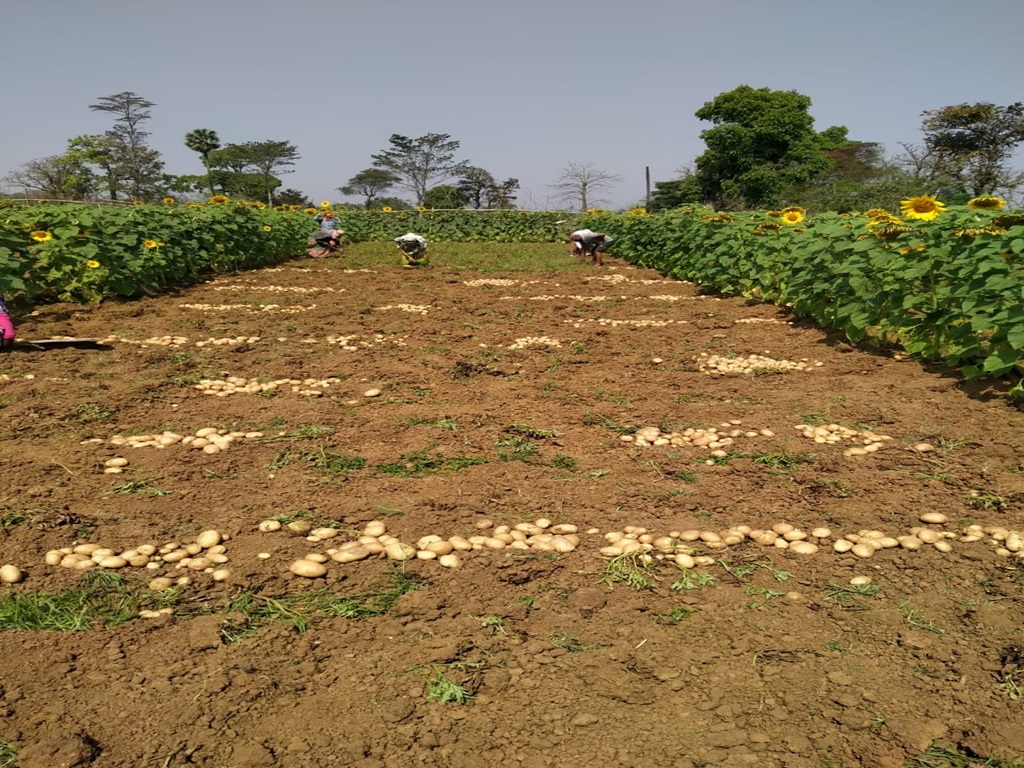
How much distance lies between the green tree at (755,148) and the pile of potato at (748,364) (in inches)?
1314

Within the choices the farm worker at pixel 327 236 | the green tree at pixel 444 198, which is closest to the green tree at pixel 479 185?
the green tree at pixel 444 198

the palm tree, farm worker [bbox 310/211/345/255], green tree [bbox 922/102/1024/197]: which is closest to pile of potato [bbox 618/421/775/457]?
farm worker [bbox 310/211/345/255]

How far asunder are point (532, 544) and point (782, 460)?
1833mm

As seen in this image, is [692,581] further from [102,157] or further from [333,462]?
[102,157]

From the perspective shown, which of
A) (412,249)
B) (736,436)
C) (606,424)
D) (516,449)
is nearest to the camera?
(516,449)

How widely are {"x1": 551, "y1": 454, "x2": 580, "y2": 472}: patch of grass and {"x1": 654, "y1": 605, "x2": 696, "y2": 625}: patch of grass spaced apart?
1.40 meters

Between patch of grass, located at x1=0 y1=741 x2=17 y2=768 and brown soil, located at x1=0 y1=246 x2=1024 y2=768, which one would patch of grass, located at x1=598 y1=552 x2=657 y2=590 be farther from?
patch of grass, located at x1=0 y1=741 x2=17 y2=768

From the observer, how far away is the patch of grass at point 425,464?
393 cm

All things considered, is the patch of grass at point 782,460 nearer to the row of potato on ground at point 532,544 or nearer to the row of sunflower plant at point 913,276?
the row of potato on ground at point 532,544

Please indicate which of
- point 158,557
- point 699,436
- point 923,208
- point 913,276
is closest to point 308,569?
point 158,557

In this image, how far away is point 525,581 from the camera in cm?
287

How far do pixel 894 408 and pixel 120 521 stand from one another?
196 inches

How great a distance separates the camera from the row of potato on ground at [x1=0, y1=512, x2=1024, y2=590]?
9.60ft

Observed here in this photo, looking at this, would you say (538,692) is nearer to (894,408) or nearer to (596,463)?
(596,463)
